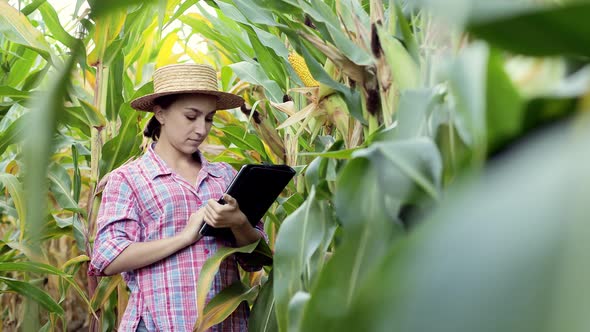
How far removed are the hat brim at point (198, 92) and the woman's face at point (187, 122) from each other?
0.06 feet

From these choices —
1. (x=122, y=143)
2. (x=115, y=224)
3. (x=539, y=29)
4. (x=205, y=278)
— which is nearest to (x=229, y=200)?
(x=205, y=278)

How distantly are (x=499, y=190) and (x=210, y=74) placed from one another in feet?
4.12

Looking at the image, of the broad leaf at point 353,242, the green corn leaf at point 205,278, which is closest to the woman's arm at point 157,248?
the green corn leaf at point 205,278

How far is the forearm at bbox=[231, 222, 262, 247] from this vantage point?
1.19 metres

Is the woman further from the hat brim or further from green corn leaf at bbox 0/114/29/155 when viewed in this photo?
green corn leaf at bbox 0/114/29/155

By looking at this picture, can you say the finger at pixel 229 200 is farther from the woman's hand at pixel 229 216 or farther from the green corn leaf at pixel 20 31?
the green corn leaf at pixel 20 31

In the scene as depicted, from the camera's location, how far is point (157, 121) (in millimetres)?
1480

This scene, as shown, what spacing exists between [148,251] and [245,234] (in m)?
→ 0.16

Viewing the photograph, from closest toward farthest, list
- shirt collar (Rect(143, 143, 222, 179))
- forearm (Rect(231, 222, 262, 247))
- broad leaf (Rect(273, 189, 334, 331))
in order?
1. broad leaf (Rect(273, 189, 334, 331))
2. forearm (Rect(231, 222, 262, 247))
3. shirt collar (Rect(143, 143, 222, 179))

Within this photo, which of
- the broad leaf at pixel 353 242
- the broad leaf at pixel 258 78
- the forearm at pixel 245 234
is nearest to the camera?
the broad leaf at pixel 353 242

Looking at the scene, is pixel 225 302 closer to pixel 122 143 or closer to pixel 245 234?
pixel 245 234

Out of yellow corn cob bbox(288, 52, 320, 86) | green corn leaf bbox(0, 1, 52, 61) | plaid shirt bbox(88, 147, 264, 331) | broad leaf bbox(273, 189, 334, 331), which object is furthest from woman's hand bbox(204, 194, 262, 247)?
green corn leaf bbox(0, 1, 52, 61)

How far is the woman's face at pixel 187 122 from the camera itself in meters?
1.32

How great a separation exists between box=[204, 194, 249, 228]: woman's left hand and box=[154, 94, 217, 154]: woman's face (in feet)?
0.66
